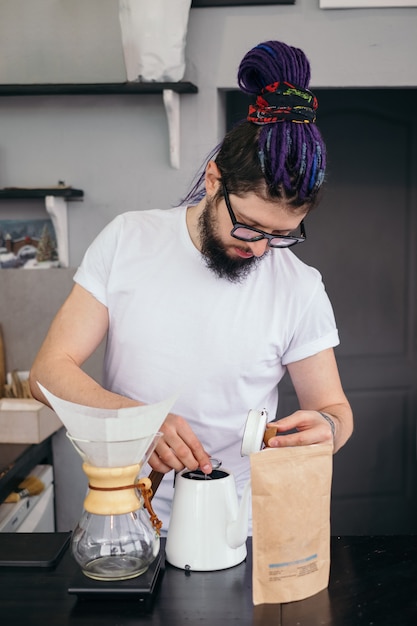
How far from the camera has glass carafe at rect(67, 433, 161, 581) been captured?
47.9 inches

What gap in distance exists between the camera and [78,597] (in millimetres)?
1271

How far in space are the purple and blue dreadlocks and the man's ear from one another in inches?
2.4

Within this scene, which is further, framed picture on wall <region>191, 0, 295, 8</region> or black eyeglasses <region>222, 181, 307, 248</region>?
framed picture on wall <region>191, 0, 295, 8</region>

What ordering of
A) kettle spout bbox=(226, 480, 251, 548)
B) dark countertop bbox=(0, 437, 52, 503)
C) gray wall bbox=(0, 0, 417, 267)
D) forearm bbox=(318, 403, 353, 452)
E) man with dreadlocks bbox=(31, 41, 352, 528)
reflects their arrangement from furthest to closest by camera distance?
gray wall bbox=(0, 0, 417, 267), dark countertop bbox=(0, 437, 52, 503), man with dreadlocks bbox=(31, 41, 352, 528), forearm bbox=(318, 403, 353, 452), kettle spout bbox=(226, 480, 251, 548)

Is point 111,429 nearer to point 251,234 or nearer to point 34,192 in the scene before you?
point 251,234

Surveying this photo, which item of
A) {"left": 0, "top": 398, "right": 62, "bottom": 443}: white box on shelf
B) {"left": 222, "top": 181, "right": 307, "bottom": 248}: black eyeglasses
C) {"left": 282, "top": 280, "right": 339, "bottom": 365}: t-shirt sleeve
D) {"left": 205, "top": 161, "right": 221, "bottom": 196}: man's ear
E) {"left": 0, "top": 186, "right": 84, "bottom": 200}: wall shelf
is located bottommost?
{"left": 0, "top": 398, "right": 62, "bottom": 443}: white box on shelf

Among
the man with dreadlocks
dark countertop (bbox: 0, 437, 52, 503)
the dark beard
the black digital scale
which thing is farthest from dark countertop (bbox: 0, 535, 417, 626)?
dark countertop (bbox: 0, 437, 52, 503)

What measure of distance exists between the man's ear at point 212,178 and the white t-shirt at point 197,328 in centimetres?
18

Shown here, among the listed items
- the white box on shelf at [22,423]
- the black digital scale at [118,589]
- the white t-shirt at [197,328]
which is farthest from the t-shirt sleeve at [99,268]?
the white box on shelf at [22,423]

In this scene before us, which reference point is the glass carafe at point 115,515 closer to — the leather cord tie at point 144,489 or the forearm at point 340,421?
the leather cord tie at point 144,489

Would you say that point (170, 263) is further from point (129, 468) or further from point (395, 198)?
point (395, 198)

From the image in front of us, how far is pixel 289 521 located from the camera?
123 centimetres

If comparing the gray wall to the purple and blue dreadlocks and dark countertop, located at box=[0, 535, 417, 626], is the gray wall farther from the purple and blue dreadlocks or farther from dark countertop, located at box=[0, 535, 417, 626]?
dark countertop, located at box=[0, 535, 417, 626]

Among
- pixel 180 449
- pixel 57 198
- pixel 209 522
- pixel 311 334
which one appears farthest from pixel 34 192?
pixel 209 522
